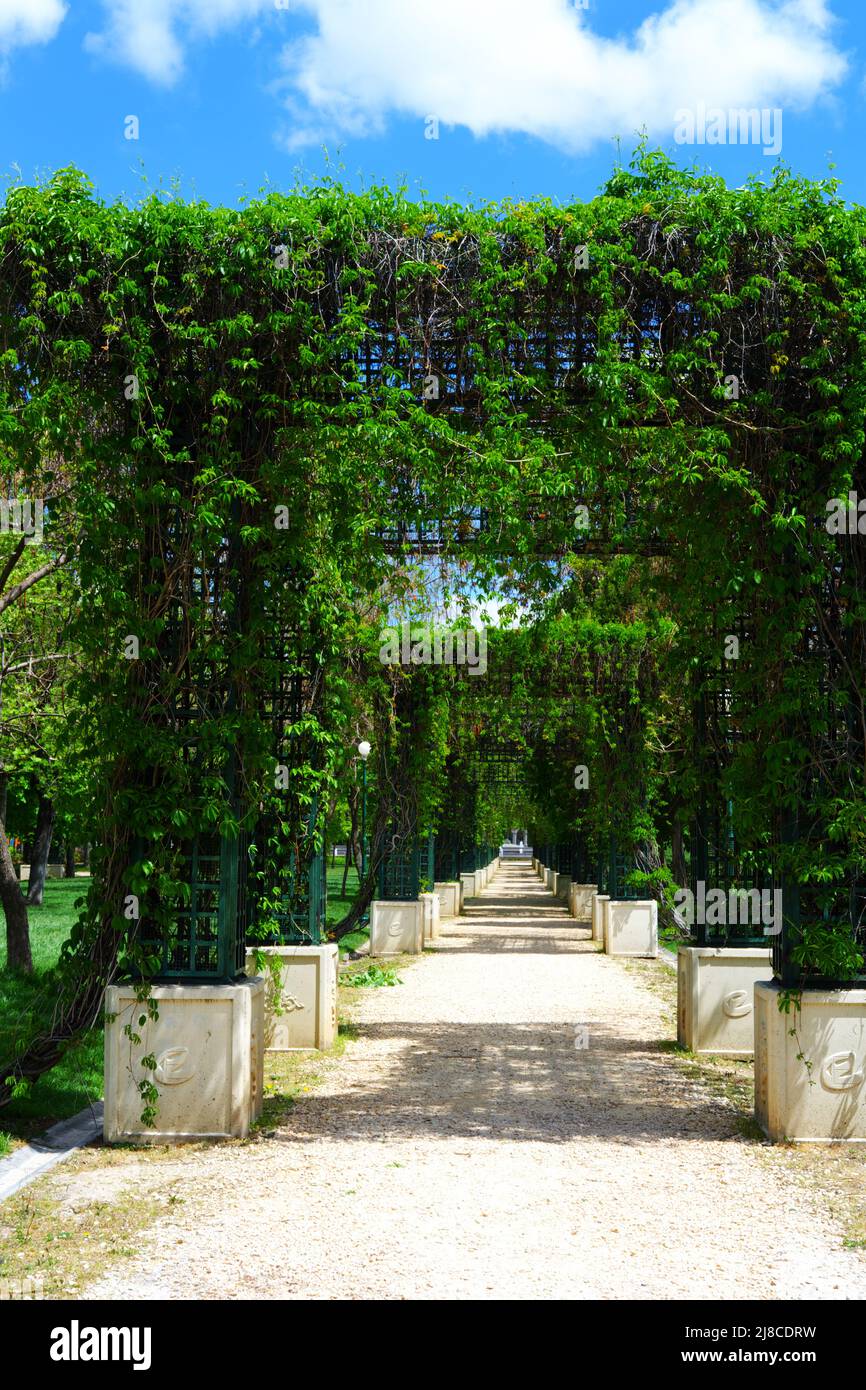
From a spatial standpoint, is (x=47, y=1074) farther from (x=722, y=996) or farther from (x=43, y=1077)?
(x=722, y=996)

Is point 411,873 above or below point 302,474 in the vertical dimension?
below

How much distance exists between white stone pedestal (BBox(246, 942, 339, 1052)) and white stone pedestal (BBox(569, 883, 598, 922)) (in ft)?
54.2

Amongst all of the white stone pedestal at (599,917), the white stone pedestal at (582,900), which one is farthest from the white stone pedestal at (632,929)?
the white stone pedestal at (582,900)

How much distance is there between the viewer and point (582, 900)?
27.3 meters

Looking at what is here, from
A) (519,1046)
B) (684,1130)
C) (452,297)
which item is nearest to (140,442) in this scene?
(452,297)

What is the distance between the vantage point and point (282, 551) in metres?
6.93

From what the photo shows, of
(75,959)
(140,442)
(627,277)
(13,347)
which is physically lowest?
(75,959)

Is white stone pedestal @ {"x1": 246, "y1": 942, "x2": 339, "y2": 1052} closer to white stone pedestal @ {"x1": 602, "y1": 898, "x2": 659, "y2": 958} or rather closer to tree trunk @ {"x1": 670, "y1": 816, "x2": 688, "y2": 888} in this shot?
white stone pedestal @ {"x1": 602, "y1": 898, "x2": 659, "y2": 958}

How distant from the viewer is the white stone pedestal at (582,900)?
2641 cm

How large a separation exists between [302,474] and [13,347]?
5.54ft

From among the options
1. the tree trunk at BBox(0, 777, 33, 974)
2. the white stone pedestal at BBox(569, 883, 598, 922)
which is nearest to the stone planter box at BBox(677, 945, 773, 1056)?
the tree trunk at BBox(0, 777, 33, 974)

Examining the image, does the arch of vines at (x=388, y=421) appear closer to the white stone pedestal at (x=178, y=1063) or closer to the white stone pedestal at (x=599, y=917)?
the white stone pedestal at (x=178, y=1063)

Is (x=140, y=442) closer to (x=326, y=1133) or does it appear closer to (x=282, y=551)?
(x=282, y=551)

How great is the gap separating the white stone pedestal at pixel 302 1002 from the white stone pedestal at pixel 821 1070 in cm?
418
